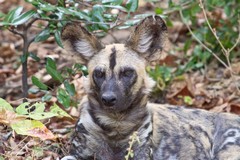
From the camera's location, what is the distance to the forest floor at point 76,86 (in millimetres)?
6832

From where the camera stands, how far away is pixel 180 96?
8.80m

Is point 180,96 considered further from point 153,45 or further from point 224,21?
point 153,45

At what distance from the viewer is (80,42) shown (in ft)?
21.4

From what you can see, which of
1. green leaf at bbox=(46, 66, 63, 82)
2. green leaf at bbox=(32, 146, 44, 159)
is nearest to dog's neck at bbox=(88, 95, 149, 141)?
green leaf at bbox=(32, 146, 44, 159)

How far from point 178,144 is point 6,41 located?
4918mm

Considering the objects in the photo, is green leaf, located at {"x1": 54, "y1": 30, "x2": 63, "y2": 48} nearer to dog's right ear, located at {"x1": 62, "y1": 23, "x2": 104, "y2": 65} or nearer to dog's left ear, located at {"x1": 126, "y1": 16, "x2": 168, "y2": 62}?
dog's right ear, located at {"x1": 62, "y1": 23, "x2": 104, "y2": 65}

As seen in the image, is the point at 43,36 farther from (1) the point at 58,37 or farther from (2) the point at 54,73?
(2) the point at 54,73

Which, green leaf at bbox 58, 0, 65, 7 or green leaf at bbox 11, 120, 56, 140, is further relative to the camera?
green leaf at bbox 58, 0, 65, 7

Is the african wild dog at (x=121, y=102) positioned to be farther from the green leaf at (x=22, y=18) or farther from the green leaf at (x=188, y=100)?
the green leaf at (x=188, y=100)

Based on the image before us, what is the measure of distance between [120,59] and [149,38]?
1.23 ft

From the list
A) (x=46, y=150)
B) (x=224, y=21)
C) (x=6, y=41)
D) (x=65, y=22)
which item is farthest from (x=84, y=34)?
(x=6, y=41)

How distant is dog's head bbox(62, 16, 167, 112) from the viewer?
245 inches

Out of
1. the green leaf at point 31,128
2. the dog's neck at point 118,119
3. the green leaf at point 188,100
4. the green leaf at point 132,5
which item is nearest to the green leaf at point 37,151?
the green leaf at point 31,128

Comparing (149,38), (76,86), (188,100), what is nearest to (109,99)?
(149,38)
